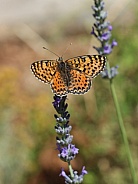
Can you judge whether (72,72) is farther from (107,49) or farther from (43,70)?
(107,49)

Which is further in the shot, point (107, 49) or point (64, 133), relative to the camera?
point (107, 49)

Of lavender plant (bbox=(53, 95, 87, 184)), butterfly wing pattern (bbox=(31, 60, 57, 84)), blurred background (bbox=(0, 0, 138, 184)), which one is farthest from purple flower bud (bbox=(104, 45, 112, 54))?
blurred background (bbox=(0, 0, 138, 184))

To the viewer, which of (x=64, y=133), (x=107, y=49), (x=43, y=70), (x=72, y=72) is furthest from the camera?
(x=107, y=49)

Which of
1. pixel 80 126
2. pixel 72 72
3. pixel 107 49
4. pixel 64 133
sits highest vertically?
pixel 107 49

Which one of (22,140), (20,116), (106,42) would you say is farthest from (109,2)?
(106,42)

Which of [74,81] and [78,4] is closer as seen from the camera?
[74,81]

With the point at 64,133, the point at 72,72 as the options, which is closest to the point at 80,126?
the point at 72,72

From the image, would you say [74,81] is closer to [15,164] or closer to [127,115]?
[15,164]

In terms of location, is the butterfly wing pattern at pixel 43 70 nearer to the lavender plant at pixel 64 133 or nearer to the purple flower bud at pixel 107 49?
the lavender plant at pixel 64 133

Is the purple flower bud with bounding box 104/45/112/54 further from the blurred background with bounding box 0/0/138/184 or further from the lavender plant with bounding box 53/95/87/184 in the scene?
the blurred background with bounding box 0/0/138/184
